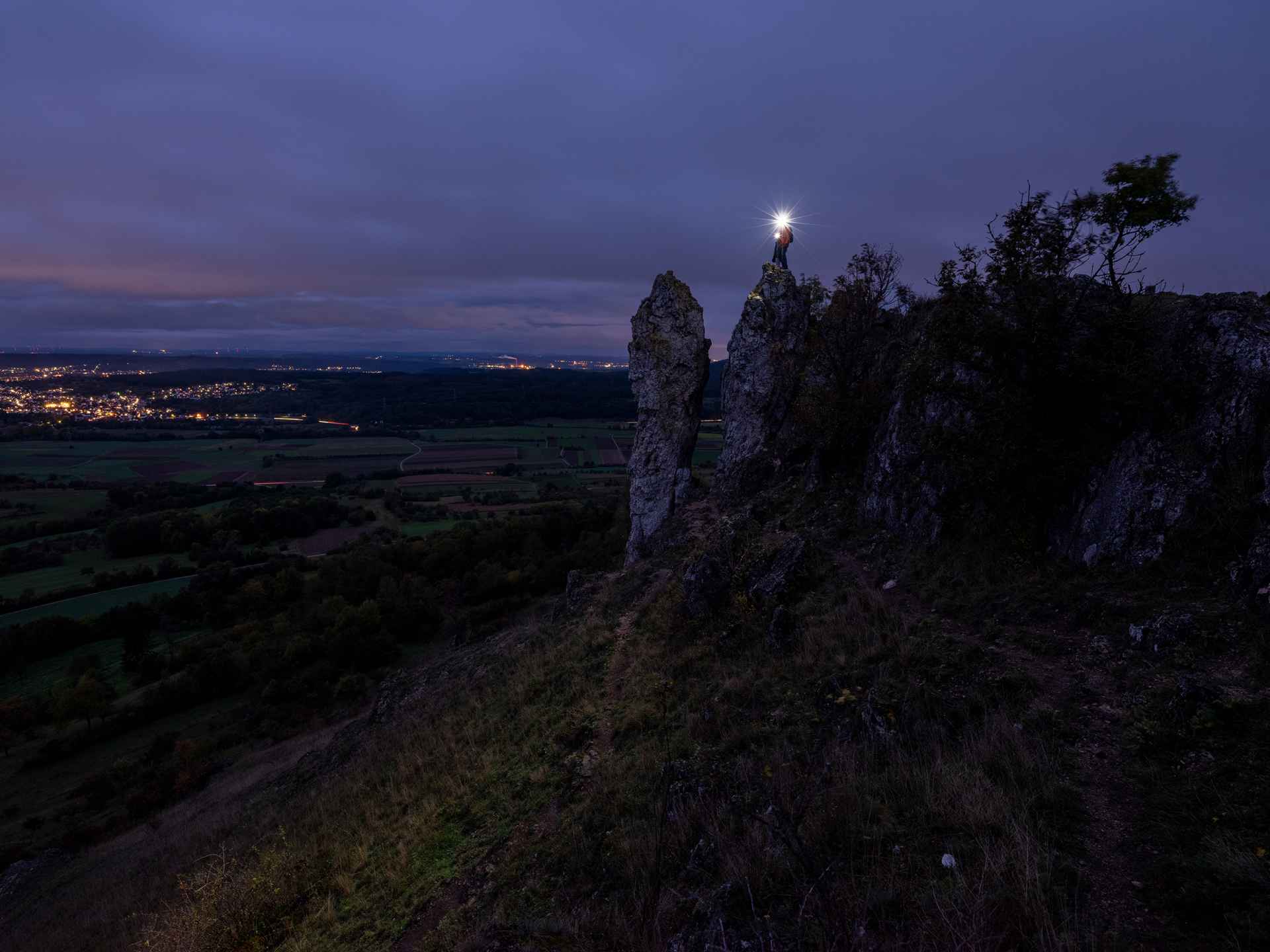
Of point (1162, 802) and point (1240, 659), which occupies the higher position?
point (1240, 659)

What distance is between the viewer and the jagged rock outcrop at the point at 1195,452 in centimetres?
1023

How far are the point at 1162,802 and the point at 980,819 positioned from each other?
199 centimetres

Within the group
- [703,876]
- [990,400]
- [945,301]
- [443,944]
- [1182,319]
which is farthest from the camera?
[945,301]

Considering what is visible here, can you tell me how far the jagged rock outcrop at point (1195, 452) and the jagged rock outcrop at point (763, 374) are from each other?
17335mm

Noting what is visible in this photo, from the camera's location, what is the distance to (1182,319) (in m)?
12.2

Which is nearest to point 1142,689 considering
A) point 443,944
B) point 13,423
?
point 443,944

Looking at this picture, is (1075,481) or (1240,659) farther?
(1075,481)

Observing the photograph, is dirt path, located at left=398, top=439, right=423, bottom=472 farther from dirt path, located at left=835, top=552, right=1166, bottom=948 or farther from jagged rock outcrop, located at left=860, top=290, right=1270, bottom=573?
dirt path, located at left=835, top=552, right=1166, bottom=948

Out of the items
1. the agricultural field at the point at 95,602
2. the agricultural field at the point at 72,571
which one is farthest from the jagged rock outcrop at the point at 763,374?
the agricultural field at the point at 72,571

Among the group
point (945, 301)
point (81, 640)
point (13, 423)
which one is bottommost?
point (81, 640)

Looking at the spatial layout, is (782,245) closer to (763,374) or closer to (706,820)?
(763,374)

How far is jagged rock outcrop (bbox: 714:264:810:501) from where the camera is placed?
97.7ft

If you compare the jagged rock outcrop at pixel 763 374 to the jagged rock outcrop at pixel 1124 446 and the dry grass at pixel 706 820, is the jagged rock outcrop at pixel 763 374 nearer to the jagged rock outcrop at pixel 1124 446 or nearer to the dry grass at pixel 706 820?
the jagged rock outcrop at pixel 1124 446

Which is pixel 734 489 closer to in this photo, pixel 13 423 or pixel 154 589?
pixel 154 589
